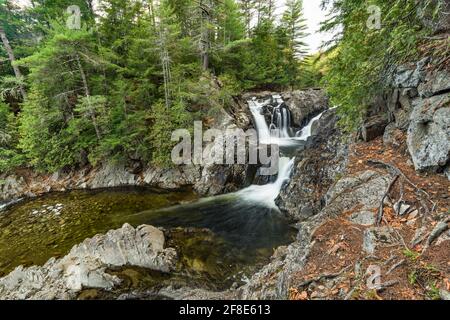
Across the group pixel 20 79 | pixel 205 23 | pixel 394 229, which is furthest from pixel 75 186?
pixel 394 229

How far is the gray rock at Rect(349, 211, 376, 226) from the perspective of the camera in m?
3.86

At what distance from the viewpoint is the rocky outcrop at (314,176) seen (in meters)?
7.69

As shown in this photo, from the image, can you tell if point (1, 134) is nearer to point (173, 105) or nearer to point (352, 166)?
point (173, 105)

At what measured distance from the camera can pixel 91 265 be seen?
5.78m

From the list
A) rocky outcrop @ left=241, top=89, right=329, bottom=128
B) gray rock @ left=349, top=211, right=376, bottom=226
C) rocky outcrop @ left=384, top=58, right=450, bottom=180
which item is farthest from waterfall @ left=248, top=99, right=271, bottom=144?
gray rock @ left=349, top=211, right=376, bottom=226

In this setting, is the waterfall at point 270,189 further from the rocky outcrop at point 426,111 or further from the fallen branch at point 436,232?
the fallen branch at point 436,232

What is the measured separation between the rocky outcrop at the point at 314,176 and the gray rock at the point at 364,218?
10.3 ft

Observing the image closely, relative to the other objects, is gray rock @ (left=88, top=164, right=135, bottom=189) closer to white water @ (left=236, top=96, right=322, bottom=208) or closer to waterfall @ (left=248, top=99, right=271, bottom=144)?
white water @ (left=236, top=96, right=322, bottom=208)

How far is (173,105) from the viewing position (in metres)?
12.9

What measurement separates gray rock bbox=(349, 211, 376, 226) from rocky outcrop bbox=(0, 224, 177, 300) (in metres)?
4.58

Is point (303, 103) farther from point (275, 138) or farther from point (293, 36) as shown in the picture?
point (293, 36)

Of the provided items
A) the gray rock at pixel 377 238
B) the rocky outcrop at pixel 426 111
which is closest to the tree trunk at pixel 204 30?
the rocky outcrop at pixel 426 111

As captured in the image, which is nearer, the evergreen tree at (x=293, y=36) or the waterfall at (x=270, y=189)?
the waterfall at (x=270, y=189)
